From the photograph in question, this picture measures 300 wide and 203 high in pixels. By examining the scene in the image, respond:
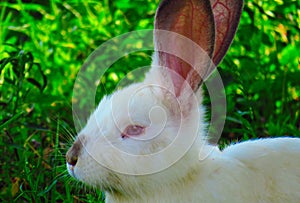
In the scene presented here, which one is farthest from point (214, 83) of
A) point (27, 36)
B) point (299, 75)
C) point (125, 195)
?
point (27, 36)

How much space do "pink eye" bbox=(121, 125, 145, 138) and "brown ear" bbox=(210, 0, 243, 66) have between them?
55 centimetres

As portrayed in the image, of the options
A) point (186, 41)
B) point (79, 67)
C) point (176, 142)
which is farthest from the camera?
point (79, 67)

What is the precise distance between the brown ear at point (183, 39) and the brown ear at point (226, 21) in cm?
14

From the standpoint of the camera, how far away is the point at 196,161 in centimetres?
370

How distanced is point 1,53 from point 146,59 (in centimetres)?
125

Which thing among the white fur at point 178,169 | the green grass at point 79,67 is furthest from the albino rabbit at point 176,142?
the green grass at point 79,67

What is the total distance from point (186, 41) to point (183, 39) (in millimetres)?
17

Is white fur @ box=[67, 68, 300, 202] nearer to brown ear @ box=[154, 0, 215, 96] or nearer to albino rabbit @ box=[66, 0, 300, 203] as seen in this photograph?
albino rabbit @ box=[66, 0, 300, 203]

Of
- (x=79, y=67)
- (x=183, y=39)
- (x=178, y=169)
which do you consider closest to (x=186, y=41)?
(x=183, y=39)

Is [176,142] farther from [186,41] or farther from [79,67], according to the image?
[79,67]

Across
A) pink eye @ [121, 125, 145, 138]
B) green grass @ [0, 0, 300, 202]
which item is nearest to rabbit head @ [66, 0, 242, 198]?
pink eye @ [121, 125, 145, 138]

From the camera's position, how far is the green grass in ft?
16.2

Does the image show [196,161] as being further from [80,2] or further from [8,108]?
[80,2]

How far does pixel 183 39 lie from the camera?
3.75m
